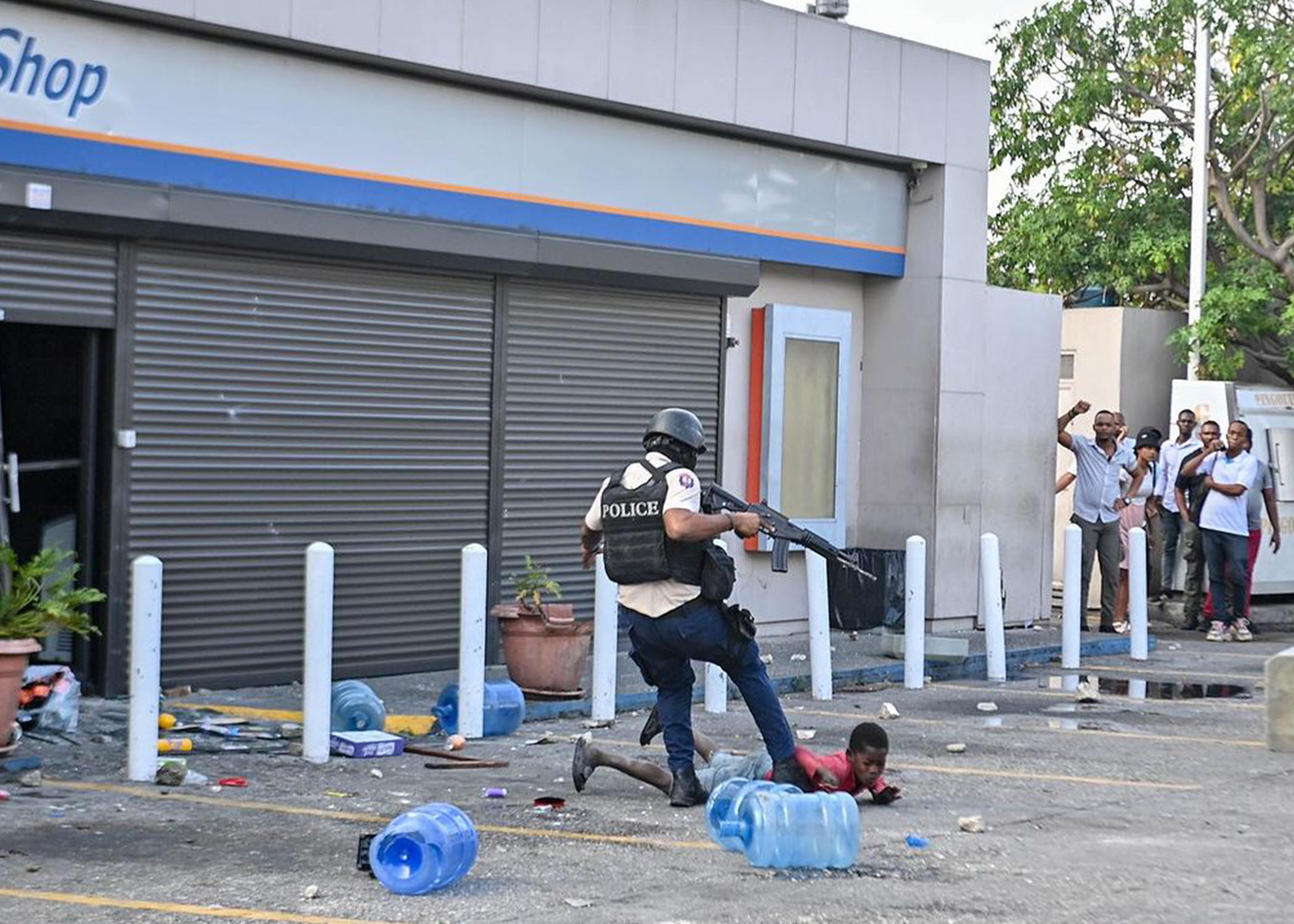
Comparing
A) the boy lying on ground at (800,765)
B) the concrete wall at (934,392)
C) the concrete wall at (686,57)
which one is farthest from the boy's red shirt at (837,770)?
the concrete wall at (934,392)

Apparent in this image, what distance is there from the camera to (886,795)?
933cm

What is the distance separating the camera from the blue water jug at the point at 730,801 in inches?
321

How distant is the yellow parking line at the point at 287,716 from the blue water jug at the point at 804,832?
407 centimetres

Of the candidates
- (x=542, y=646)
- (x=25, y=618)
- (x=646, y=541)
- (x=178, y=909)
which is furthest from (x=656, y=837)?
(x=542, y=646)

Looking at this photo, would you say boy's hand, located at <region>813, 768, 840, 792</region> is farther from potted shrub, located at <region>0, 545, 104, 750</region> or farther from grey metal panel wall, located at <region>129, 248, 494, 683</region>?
grey metal panel wall, located at <region>129, 248, 494, 683</region>

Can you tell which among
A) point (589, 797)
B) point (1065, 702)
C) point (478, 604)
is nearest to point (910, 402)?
Answer: point (1065, 702)

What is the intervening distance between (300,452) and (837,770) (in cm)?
530

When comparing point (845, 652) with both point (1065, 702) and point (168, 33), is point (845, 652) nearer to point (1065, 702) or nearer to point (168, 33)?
point (1065, 702)

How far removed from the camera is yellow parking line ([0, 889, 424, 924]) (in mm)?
6797

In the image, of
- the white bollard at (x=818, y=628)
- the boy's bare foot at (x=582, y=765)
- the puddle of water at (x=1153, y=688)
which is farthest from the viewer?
the puddle of water at (x=1153, y=688)

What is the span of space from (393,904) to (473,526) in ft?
24.2

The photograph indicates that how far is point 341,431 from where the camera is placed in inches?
530

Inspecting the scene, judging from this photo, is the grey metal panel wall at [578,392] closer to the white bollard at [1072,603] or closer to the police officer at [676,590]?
the white bollard at [1072,603]

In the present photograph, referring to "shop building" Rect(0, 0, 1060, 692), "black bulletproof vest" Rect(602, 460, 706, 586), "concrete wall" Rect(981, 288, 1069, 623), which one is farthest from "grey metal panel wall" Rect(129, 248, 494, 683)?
"concrete wall" Rect(981, 288, 1069, 623)
